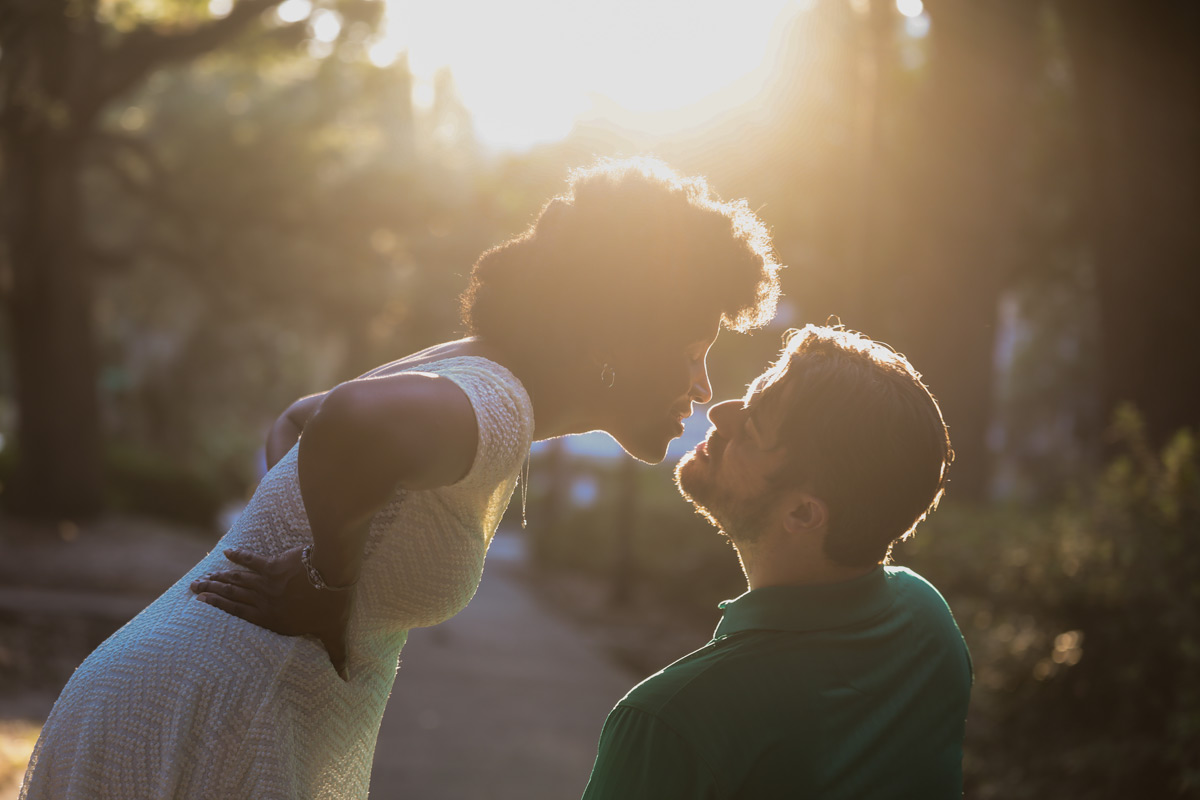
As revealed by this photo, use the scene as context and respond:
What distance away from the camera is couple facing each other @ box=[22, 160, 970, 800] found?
73.2 inches

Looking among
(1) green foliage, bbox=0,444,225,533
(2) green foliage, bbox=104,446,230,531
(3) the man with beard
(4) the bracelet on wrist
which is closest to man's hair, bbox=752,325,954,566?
(3) the man with beard

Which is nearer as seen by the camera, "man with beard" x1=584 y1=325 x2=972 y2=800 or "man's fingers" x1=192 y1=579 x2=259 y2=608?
"man with beard" x1=584 y1=325 x2=972 y2=800

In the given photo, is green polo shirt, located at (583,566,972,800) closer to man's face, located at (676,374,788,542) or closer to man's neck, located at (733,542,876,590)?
man's neck, located at (733,542,876,590)

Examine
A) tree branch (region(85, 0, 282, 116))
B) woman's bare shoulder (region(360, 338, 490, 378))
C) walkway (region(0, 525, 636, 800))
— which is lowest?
walkway (region(0, 525, 636, 800))

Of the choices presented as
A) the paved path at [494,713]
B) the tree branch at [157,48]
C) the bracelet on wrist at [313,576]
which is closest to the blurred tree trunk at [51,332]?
the tree branch at [157,48]

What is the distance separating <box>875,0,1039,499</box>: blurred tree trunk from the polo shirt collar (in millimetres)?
10732

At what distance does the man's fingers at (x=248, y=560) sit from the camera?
6.64 ft

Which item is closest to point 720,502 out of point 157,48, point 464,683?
point 464,683

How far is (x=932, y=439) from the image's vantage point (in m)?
2.15

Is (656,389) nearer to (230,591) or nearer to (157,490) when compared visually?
(230,591)

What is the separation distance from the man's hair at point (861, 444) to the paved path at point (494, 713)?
16.4ft

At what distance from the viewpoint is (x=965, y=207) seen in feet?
41.4

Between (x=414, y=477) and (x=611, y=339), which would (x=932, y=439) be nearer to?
(x=611, y=339)

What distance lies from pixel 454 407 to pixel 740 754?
734mm
